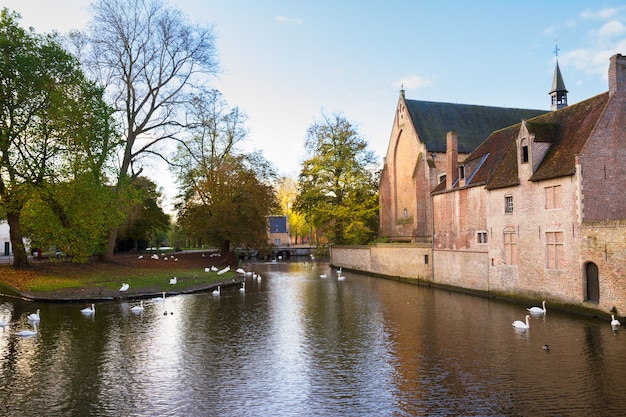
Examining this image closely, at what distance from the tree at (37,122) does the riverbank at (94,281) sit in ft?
9.12

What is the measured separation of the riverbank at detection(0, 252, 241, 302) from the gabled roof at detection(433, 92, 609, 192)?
64.0 feet

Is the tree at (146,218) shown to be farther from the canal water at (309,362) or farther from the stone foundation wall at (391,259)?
the canal water at (309,362)

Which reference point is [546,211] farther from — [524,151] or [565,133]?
[565,133]

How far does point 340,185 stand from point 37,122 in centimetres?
2894

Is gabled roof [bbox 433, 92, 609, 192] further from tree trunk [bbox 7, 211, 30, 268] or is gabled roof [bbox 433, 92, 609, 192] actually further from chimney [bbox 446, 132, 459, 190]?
tree trunk [bbox 7, 211, 30, 268]

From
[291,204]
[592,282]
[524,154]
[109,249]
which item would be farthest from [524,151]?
[291,204]

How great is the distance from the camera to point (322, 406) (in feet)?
35.6

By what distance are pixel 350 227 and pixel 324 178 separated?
594 centimetres

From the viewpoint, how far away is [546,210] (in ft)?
77.3

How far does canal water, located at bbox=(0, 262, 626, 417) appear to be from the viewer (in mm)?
10898

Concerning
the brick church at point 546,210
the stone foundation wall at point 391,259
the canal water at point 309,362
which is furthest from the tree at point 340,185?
the canal water at point 309,362

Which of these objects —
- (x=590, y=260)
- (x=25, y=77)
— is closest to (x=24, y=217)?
(x=25, y=77)

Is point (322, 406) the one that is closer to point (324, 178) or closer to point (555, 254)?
point (555, 254)

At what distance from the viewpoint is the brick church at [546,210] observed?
2089 centimetres
